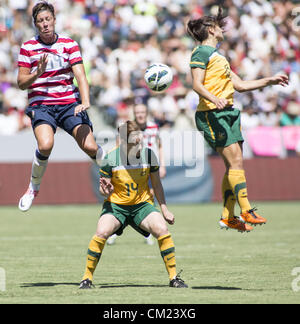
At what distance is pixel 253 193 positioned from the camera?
63.8 feet

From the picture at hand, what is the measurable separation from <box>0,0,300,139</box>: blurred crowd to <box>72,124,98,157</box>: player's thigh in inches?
412

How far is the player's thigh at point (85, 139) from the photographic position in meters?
8.80

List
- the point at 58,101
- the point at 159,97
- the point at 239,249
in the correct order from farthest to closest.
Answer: the point at 159,97
the point at 239,249
the point at 58,101

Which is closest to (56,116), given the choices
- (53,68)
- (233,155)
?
(53,68)

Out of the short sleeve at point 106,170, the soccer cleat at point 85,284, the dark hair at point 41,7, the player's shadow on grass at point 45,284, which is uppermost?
the dark hair at point 41,7

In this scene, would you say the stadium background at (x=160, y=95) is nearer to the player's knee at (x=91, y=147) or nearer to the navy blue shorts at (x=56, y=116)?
the navy blue shorts at (x=56, y=116)

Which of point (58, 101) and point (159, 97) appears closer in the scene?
point (58, 101)

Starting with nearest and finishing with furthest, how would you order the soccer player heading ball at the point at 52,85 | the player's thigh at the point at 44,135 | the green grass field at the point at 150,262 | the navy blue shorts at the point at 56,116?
the green grass field at the point at 150,262, the soccer player heading ball at the point at 52,85, the player's thigh at the point at 44,135, the navy blue shorts at the point at 56,116

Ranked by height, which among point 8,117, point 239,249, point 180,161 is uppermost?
point 8,117

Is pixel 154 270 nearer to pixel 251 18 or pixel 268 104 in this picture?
pixel 268 104

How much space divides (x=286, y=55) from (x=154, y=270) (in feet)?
43.5

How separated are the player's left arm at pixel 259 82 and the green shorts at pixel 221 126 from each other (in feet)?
0.88

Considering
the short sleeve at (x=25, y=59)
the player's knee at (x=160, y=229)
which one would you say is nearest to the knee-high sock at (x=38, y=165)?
the short sleeve at (x=25, y=59)
